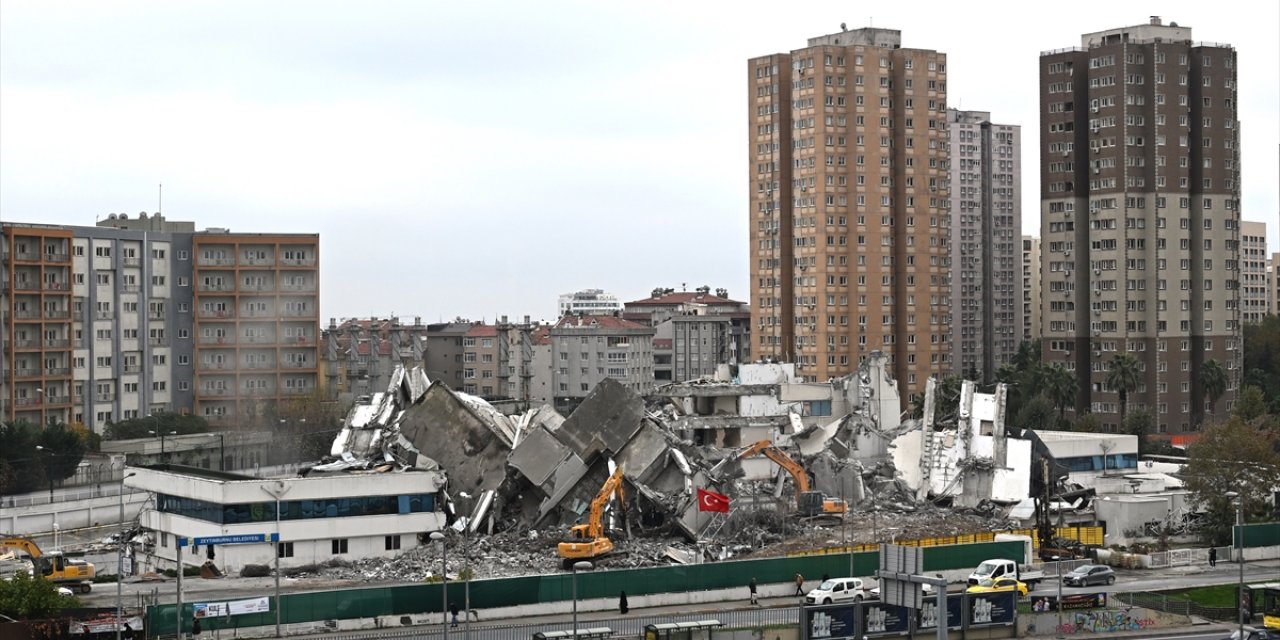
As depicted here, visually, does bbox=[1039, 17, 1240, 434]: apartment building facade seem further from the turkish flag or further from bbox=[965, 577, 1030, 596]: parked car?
bbox=[965, 577, 1030, 596]: parked car

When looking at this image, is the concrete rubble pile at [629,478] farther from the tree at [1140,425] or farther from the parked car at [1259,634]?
the tree at [1140,425]

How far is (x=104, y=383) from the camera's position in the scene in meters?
133

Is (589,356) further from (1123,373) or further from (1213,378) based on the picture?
(1213,378)

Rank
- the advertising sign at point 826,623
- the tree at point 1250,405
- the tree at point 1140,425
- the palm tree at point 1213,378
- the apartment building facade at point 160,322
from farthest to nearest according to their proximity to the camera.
Answer: the palm tree at point 1213,378 < the tree at point 1140,425 < the tree at point 1250,405 < the apartment building facade at point 160,322 < the advertising sign at point 826,623

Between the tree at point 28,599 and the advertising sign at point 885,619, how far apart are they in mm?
26699

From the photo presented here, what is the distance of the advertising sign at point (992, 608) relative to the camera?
5844 cm

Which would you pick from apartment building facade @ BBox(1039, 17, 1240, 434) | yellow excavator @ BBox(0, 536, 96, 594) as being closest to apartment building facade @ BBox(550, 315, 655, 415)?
apartment building facade @ BBox(1039, 17, 1240, 434)

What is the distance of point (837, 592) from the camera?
61906 mm

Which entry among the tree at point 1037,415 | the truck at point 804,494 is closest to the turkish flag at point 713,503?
the truck at point 804,494

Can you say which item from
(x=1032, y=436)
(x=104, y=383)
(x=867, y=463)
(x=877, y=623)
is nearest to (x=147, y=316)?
(x=104, y=383)

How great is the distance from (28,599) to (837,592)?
27739 mm

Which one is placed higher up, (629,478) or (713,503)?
(629,478)

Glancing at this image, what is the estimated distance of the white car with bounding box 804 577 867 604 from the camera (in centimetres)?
6144

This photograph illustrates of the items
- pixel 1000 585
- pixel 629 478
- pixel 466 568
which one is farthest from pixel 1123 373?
pixel 466 568
